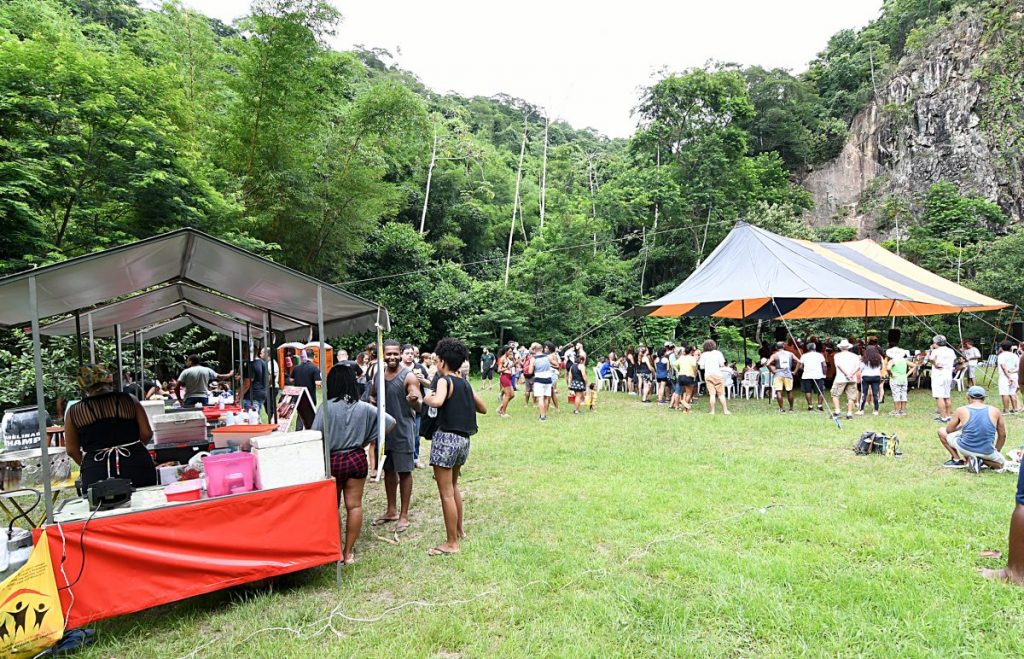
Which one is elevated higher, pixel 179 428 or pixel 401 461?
pixel 179 428

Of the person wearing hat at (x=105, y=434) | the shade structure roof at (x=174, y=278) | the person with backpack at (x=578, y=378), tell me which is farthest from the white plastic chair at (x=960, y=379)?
the person wearing hat at (x=105, y=434)

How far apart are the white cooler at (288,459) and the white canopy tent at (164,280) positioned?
480mm

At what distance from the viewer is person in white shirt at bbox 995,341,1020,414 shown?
335 inches

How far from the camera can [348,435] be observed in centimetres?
364

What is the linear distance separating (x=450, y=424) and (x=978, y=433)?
5275 millimetres

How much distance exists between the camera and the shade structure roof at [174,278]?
3.00m

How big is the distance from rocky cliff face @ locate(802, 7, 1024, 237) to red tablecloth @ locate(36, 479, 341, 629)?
3095 cm

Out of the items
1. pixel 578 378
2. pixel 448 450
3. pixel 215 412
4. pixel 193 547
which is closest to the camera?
pixel 193 547

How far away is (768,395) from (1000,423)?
826cm

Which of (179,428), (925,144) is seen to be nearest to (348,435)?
(179,428)

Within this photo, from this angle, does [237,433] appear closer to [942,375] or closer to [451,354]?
[451,354]

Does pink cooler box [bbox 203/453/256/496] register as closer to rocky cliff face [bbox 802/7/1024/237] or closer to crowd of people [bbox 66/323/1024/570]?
crowd of people [bbox 66/323/1024/570]

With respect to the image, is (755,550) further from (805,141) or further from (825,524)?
(805,141)

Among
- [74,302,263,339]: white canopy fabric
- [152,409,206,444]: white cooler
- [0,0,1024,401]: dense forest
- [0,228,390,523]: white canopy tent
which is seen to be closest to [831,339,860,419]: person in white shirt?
[0,228,390,523]: white canopy tent
